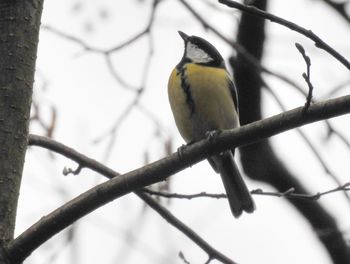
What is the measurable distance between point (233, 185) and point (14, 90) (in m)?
1.77

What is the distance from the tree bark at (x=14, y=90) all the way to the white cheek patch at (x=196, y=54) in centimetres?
191

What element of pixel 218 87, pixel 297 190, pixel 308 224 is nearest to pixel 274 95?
pixel 218 87

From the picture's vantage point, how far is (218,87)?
3.84 meters

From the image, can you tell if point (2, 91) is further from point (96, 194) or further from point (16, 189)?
point (96, 194)

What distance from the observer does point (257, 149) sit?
3.99m

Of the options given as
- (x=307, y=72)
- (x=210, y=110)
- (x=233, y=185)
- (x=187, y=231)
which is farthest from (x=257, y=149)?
(x=307, y=72)

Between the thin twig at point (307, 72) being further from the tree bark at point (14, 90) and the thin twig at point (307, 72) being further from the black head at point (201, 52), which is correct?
the black head at point (201, 52)

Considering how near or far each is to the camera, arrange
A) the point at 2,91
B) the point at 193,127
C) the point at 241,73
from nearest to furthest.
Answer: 1. the point at 2,91
2. the point at 193,127
3. the point at 241,73

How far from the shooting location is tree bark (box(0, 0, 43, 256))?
224 centimetres

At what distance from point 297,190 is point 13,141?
217cm

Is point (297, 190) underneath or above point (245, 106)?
underneath

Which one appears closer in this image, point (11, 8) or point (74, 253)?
point (11, 8)

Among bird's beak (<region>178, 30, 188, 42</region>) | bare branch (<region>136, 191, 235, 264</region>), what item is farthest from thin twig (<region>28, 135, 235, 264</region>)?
bird's beak (<region>178, 30, 188, 42</region>)

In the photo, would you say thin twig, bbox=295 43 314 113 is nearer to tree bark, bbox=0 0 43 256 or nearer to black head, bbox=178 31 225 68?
tree bark, bbox=0 0 43 256
